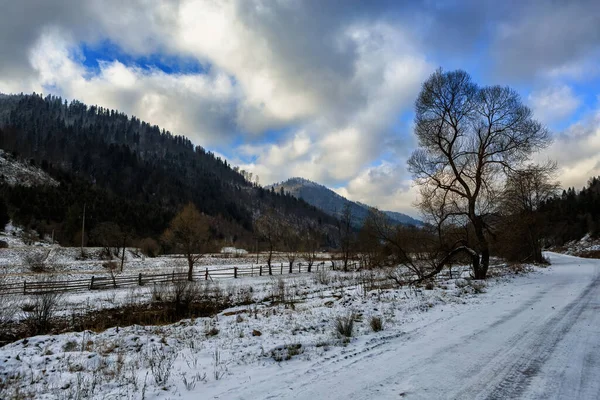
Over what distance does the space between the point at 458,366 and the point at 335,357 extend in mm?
1946

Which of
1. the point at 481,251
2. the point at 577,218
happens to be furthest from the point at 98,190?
the point at 577,218

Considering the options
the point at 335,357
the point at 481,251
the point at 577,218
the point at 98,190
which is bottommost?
the point at 335,357

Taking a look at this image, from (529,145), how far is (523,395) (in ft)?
58.2

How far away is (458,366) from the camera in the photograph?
489 centimetres

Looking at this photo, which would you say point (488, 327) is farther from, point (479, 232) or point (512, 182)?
point (512, 182)

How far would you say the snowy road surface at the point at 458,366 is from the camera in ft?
13.4

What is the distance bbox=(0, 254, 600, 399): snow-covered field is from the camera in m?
4.33

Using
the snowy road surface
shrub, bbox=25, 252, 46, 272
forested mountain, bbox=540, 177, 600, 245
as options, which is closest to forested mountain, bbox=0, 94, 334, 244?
shrub, bbox=25, 252, 46, 272

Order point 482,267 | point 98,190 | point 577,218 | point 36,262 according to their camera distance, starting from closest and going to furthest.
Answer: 1. point 482,267
2. point 36,262
3. point 577,218
4. point 98,190

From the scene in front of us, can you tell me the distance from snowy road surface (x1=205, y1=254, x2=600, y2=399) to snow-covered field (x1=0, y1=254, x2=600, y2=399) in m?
0.02

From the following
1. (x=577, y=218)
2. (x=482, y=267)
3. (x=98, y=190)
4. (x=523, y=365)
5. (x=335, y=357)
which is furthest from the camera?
(x=98, y=190)

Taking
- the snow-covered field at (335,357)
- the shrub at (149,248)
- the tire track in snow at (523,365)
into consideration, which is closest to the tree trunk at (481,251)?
the snow-covered field at (335,357)

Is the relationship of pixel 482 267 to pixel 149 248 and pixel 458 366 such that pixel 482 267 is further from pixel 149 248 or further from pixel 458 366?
pixel 149 248

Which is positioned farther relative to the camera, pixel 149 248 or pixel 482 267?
pixel 149 248
